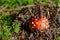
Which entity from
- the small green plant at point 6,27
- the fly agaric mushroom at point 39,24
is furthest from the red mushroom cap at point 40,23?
the small green plant at point 6,27

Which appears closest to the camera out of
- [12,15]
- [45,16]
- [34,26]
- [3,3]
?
[34,26]

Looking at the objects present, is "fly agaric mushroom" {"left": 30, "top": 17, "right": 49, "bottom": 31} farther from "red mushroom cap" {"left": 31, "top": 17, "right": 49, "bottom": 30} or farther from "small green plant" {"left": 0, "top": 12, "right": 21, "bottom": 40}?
"small green plant" {"left": 0, "top": 12, "right": 21, "bottom": 40}

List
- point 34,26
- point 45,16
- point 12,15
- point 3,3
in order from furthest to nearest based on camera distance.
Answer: point 3,3 → point 12,15 → point 45,16 → point 34,26

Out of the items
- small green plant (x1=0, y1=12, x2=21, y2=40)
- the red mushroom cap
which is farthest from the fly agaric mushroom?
small green plant (x1=0, y1=12, x2=21, y2=40)

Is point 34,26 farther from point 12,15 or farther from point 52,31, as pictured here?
point 12,15

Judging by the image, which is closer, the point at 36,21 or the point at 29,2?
the point at 36,21

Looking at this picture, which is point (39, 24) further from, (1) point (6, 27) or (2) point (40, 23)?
(1) point (6, 27)

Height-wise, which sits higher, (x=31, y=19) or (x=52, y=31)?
(x=31, y=19)

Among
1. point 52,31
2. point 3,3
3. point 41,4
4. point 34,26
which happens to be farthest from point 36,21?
point 3,3
